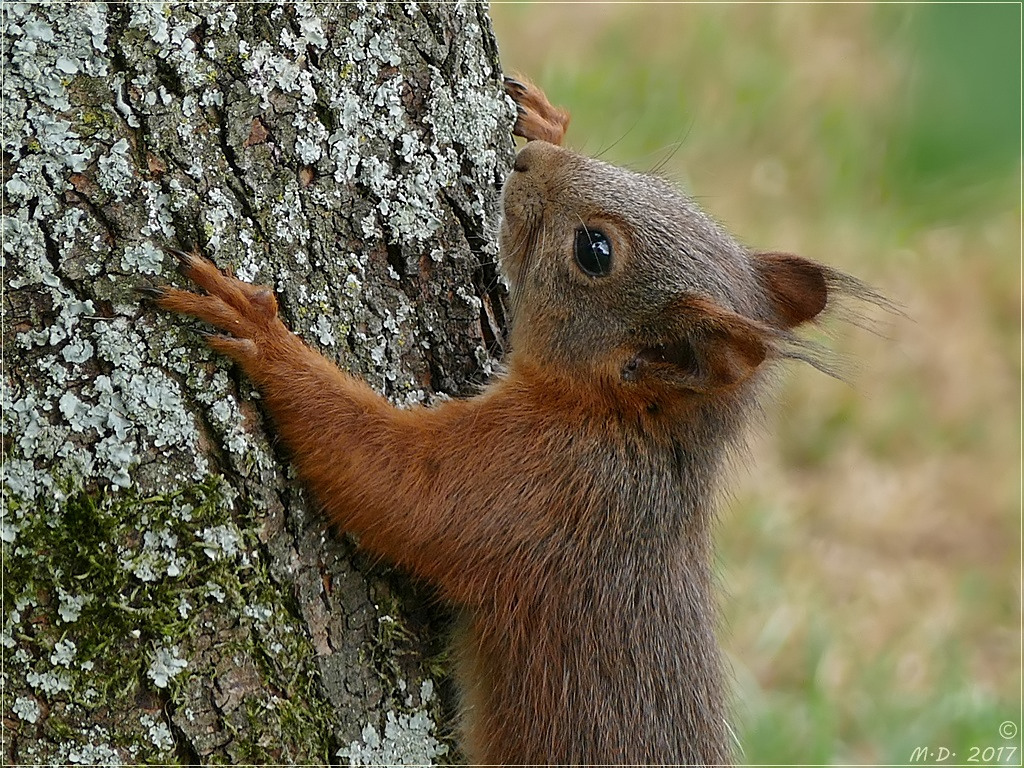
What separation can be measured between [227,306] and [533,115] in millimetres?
1277

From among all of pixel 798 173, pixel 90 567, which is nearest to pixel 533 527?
pixel 90 567

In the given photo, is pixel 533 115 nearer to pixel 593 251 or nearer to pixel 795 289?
pixel 593 251

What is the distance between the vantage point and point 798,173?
6.18 metres

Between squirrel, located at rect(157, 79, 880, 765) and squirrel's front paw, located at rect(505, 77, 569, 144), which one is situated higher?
squirrel's front paw, located at rect(505, 77, 569, 144)

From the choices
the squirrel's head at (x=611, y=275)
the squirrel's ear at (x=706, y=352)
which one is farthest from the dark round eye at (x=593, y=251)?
the squirrel's ear at (x=706, y=352)

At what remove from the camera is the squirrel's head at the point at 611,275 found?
96.4 inches

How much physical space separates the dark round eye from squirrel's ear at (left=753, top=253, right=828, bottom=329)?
436mm

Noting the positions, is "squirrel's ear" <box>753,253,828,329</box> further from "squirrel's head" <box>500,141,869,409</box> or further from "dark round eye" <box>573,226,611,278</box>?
"dark round eye" <box>573,226,611,278</box>

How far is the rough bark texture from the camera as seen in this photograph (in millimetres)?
1812

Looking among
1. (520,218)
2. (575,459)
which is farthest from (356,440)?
(520,218)

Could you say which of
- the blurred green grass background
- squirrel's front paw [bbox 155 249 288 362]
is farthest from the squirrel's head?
squirrel's front paw [bbox 155 249 288 362]

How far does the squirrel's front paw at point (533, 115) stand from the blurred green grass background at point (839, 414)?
54 cm

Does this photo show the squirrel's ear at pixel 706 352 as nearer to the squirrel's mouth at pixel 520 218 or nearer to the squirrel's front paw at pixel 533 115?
the squirrel's mouth at pixel 520 218

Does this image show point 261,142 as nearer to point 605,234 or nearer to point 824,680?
point 605,234
